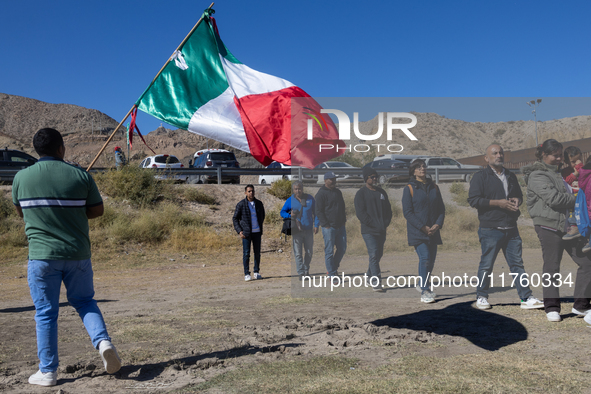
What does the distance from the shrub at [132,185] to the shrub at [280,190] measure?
13.9 ft

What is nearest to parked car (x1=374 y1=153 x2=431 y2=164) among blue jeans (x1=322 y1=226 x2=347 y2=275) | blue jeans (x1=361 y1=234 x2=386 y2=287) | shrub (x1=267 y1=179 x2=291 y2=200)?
blue jeans (x1=361 y1=234 x2=386 y2=287)

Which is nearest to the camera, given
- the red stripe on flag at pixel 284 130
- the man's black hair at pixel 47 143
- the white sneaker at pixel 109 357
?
the white sneaker at pixel 109 357

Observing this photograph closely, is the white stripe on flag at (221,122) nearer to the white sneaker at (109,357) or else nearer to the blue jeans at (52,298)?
the blue jeans at (52,298)

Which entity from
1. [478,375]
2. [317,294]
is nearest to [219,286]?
[317,294]

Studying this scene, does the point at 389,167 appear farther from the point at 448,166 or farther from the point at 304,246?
the point at 304,246

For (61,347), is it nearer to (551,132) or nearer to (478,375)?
(478,375)

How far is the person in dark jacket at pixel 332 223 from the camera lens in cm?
730

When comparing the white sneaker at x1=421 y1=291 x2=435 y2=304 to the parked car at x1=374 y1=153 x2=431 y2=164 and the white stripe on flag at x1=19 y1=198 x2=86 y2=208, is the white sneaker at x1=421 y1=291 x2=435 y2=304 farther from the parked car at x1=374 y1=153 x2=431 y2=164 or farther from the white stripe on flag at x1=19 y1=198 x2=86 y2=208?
the white stripe on flag at x1=19 y1=198 x2=86 y2=208

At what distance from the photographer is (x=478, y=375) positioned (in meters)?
3.90

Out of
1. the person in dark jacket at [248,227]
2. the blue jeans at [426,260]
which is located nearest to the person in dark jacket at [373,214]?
the blue jeans at [426,260]

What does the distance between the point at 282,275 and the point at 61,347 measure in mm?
5892

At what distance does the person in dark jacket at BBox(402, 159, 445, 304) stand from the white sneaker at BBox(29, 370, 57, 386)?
4540 mm

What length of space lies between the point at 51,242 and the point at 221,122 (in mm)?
3148

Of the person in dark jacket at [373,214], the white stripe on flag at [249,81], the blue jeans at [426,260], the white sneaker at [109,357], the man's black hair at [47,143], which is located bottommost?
the white sneaker at [109,357]
